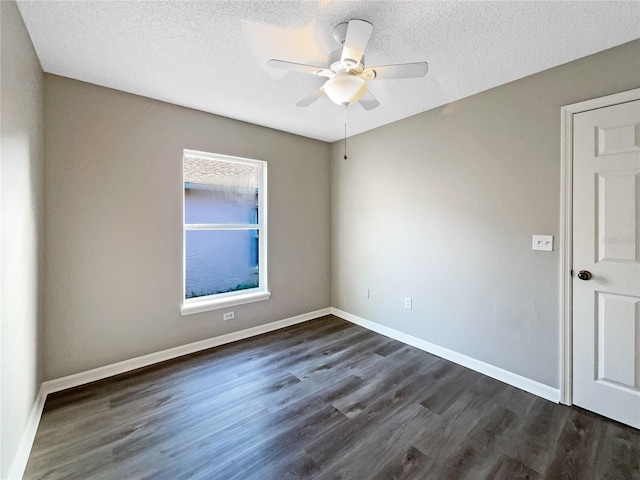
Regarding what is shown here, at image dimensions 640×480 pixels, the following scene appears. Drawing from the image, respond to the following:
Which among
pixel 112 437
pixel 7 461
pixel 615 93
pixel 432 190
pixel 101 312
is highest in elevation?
pixel 615 93

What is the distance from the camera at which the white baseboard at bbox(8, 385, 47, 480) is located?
1.43m

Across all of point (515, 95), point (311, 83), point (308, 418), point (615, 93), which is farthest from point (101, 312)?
point (615, 93)

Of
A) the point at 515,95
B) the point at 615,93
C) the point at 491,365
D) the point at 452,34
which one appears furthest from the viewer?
the point at 491,365

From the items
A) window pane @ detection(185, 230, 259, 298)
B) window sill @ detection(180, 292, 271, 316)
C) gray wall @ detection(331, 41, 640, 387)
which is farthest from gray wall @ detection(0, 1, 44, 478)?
gray wall @ detection(331, 41, 640, 387)

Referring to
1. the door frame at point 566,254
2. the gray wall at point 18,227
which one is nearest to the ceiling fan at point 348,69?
the door frame at point 566,254

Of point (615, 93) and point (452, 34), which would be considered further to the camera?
point (615, 93)

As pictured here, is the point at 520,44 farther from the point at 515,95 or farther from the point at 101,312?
the point at 101,312

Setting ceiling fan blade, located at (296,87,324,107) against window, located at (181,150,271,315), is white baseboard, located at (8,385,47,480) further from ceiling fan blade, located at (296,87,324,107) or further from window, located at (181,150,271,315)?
ceiling fan blade, located at (296,87,324,107)

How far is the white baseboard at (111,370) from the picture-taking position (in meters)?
1.56

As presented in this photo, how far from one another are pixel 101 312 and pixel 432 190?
3252 mm

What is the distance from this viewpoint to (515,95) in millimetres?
2281

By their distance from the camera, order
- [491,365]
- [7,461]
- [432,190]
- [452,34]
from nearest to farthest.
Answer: [7,461] < [452,34] < [491,365] < [432,190]

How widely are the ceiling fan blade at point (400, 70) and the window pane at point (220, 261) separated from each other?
7.57 feet

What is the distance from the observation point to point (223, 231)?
324 centimetres
